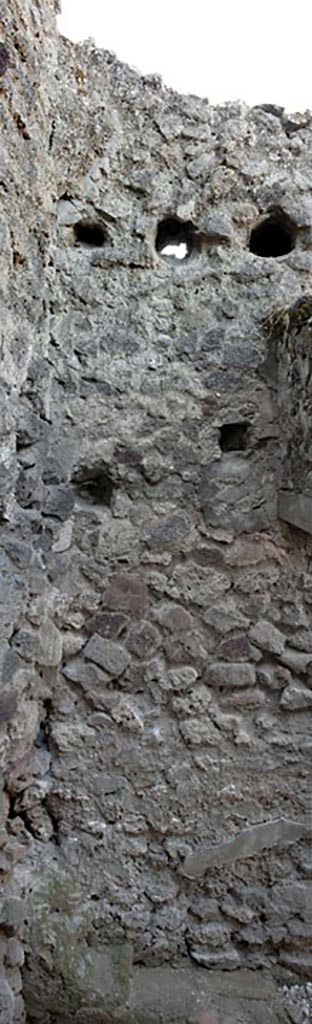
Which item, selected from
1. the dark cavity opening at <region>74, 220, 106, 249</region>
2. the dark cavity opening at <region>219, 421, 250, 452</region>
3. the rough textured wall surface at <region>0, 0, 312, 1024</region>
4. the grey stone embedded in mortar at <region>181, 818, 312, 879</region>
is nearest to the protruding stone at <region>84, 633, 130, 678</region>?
the rough textured wall surface at <region>0, 0, 312, 1024</region>

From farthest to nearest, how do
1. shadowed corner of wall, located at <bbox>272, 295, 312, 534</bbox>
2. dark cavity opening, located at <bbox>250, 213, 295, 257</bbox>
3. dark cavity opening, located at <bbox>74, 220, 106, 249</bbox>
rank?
1. dark cavity opening, located at <bbox>250, 213, 295, 257</bbox>
2. dark cavity opening, located at <bbox>74, 220, 106, 249</bbox>
3. shadowed corner of wall, located at <bbox>272, 295, 312, 534</bbox>

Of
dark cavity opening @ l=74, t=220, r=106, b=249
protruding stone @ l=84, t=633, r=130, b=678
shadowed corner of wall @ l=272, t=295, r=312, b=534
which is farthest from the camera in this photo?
dark cavity opening @ l=74, t=220, r=106, b=249

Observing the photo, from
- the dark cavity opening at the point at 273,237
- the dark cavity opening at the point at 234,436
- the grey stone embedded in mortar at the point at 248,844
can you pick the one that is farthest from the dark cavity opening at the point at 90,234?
the grey stone embedded in mortar at the point at 248,844

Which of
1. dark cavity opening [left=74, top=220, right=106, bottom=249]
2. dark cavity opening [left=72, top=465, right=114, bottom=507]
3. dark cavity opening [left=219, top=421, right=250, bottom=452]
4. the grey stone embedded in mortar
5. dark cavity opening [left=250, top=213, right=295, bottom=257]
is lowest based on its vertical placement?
the grey stone embedded in mortar

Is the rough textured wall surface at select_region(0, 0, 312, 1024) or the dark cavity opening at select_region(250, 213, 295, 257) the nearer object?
the rough textured wall surface at select_region(0, 0, 312, 1024)

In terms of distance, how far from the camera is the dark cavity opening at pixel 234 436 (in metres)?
2.36

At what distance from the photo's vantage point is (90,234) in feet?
7.82

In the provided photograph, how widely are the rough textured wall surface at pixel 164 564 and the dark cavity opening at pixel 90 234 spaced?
0.04 feet

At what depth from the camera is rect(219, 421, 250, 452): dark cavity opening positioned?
7.74 ft

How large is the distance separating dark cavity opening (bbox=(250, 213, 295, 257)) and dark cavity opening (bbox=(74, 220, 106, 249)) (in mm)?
561

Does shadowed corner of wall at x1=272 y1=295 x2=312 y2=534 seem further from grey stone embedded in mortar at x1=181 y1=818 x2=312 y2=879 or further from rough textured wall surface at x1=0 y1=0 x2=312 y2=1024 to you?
grey stone embedded in mortar at x1=181 y1=818 x2=312 y2=879

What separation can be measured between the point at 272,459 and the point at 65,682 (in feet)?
3.37

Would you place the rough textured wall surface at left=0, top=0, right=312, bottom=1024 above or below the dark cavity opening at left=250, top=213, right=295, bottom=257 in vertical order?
below

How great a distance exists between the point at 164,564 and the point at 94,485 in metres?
0.37
